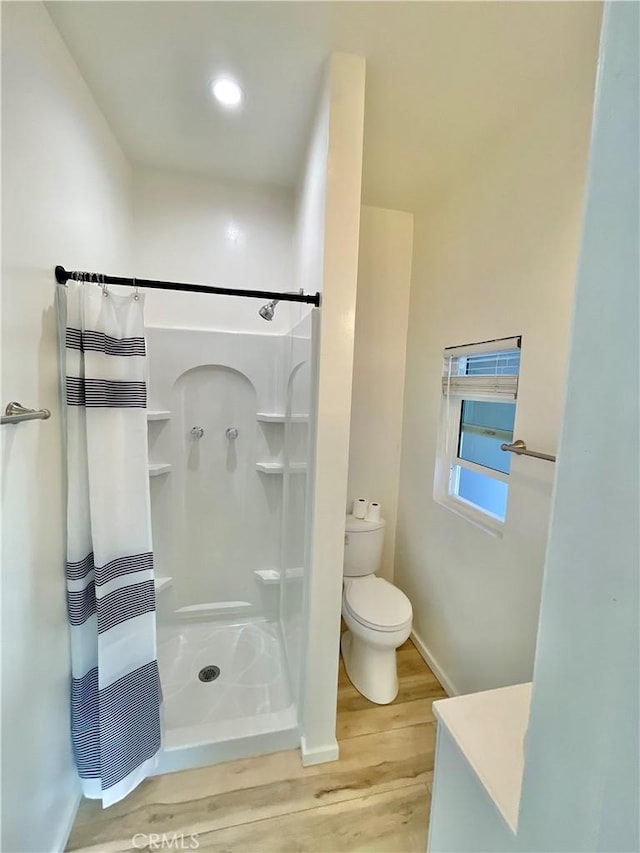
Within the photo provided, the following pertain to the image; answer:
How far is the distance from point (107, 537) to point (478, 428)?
5.58ft

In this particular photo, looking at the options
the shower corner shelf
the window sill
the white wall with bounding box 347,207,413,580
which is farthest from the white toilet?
the shower corner shelf

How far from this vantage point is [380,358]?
7.37 ft

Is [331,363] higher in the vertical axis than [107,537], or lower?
higher

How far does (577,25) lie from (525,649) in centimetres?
209

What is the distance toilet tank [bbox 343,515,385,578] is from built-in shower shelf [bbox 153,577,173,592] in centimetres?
105

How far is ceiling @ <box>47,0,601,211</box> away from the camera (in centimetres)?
107

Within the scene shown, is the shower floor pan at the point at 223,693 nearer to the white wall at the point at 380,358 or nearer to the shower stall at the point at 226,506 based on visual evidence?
the shower stall at the point at 226,506

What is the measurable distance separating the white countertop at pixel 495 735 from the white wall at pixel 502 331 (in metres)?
0.52

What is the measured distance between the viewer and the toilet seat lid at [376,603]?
5.56 ft

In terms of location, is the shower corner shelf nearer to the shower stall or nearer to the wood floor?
the shower stall

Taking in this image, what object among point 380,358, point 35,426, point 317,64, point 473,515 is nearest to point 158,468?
point 35,426

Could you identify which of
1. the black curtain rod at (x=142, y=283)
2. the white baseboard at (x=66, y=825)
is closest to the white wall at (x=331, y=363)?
the black curtain rod at (x=142, y=283)

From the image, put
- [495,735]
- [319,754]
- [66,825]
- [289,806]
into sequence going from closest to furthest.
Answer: [495,735] → [66,825] → [289,806] → [319,754]

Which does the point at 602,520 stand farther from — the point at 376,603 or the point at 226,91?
the point at 226,91
